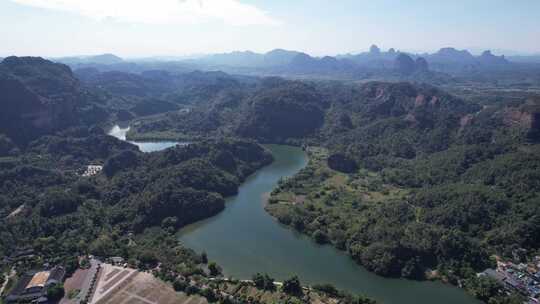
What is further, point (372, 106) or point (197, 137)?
point (372, 106)

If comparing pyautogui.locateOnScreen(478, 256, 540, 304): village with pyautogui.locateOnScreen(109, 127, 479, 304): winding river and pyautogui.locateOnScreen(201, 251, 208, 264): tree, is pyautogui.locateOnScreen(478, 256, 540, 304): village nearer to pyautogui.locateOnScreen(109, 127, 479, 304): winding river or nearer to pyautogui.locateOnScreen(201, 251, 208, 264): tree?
pyautogui.locateOnScreen(109, 127, 479, 304): winding river

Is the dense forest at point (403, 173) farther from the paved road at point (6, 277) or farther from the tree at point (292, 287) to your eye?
the paved road at point (6, 277)

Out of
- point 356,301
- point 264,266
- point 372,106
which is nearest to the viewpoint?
point 356,301

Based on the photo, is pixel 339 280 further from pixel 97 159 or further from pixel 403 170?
pixel 97 159

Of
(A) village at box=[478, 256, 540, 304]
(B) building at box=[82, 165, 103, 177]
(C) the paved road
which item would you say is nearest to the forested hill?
(B) building at box=[82, 165, 103, 177]

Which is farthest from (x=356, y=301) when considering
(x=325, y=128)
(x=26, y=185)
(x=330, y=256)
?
(x=325, y=128)

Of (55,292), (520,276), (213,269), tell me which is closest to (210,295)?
(213,269)
